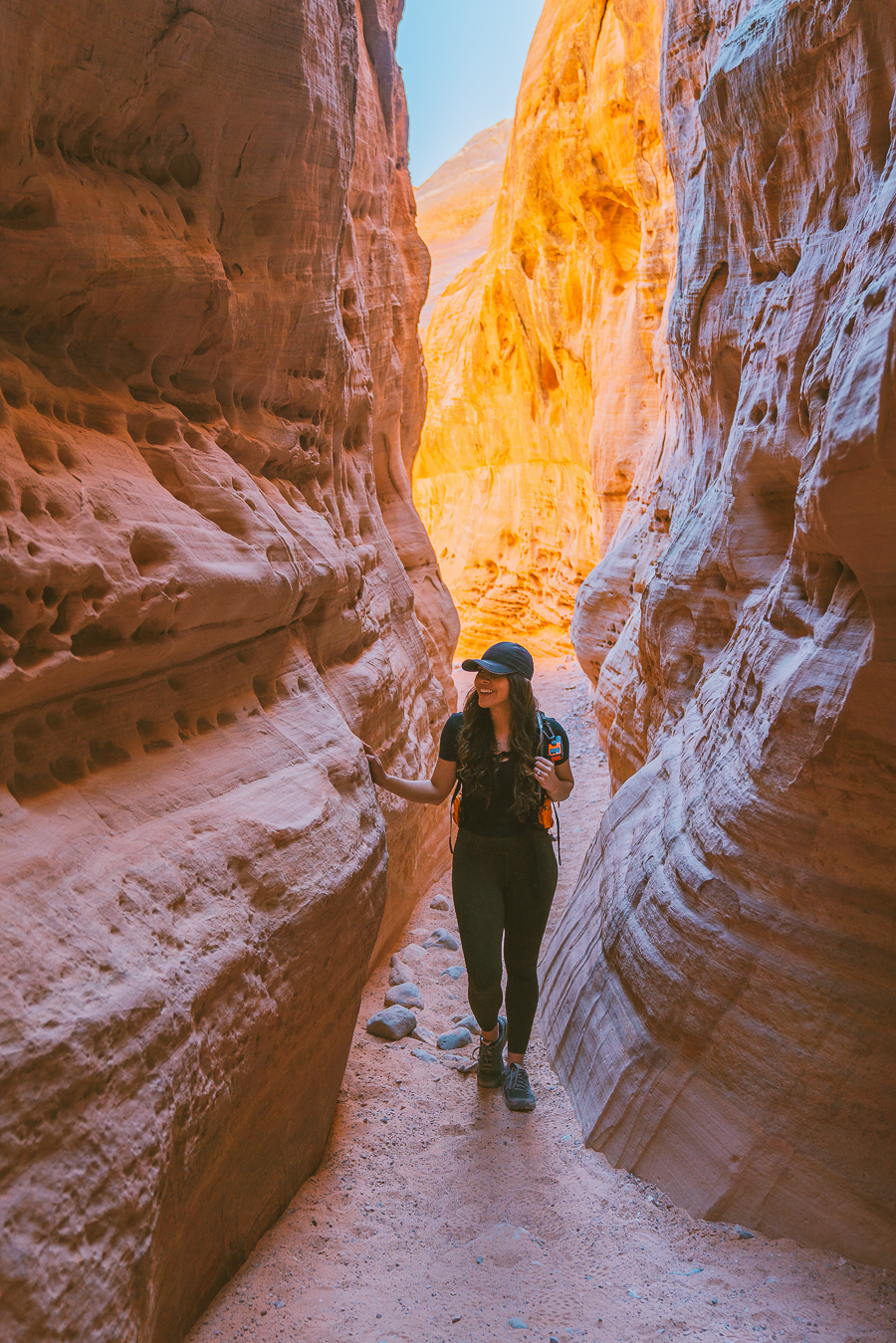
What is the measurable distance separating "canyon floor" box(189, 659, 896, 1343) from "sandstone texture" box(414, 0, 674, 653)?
898cm

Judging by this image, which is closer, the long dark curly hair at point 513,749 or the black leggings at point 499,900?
the long dark curly hair at point 513,749

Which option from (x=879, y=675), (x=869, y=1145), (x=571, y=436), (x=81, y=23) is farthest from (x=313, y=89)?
(x=571, y=436)

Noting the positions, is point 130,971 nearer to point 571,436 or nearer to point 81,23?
point 81,23

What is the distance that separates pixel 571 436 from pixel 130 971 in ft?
48.7

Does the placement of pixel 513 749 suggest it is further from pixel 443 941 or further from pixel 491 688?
pixel 443 941

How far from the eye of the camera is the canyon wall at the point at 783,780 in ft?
8.88

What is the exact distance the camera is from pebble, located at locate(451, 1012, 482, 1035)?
4.26 meters

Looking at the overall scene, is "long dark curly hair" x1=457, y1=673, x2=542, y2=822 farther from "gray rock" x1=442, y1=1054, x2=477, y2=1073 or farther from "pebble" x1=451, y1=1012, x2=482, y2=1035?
"pebble" x1=451, y1=1012, x2=482, y2=1035

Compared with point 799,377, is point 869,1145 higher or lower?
lower

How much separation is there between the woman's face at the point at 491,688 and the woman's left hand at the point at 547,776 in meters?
0.28

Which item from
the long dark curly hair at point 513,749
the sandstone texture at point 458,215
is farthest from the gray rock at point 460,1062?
the sandstone texture at point 458,215

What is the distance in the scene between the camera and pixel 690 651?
525cm

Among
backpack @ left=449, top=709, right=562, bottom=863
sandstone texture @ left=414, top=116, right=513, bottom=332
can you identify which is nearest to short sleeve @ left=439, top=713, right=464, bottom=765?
backpack @ left=449, top=709, right=562, bottom=863

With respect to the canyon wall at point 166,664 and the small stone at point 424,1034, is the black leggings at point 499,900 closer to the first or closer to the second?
the canyon wall at point 166,664
